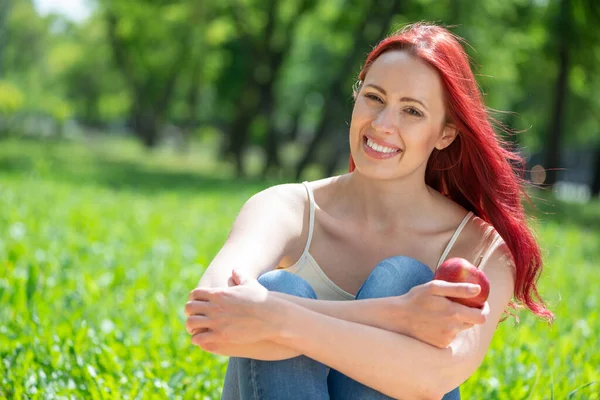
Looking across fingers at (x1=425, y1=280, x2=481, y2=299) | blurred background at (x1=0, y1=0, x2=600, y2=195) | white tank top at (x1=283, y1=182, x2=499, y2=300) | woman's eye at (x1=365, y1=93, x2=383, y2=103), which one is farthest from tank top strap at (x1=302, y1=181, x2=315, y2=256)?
blurred background at (x1=0, y1=0, x2=600, y2=195)

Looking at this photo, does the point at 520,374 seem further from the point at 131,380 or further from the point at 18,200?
the point at 18,200

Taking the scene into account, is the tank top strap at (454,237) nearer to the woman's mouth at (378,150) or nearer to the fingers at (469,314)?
the woman's mouth at (378,150)

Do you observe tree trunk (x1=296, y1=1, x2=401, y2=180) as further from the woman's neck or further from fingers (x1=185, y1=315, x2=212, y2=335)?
fingers (x1=185, y1=315, x2=212, y2=335)

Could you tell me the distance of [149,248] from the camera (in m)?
6.79

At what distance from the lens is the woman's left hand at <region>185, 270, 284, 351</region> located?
211 centimetres

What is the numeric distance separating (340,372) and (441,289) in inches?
17.2

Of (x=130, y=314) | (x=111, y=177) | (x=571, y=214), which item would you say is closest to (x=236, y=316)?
(x=130, y=314)

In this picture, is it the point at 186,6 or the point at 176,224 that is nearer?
the point at 176,224

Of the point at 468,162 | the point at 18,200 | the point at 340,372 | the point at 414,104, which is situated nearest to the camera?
the point at 340,372

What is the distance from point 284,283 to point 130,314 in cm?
242

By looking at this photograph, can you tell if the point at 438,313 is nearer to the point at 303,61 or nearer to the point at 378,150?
the point at 378,150

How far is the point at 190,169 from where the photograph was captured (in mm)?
22672

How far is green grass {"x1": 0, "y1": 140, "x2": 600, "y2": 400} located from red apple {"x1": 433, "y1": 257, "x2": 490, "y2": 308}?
1051 millimetres

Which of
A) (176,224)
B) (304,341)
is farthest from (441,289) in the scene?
(176,224)
